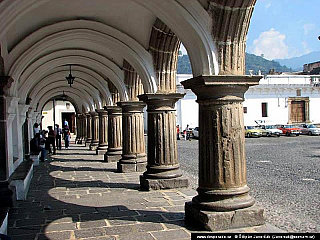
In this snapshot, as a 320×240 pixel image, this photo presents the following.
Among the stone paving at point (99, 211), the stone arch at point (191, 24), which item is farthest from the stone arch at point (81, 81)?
the stone arch at point (191, 24)

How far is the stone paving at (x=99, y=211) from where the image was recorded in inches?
186

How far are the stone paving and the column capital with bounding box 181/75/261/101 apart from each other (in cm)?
161

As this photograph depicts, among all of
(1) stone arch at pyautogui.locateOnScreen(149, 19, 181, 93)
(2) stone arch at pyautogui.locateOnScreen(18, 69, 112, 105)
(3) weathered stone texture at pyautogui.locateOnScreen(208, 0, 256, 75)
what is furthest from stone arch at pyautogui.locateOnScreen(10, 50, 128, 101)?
(3) weathered stone texture at pyautogui.locateOnScreen(208, 0, 256, 75)

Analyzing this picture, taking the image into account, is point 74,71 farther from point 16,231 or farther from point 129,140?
point 16,231

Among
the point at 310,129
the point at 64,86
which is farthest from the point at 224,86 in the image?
the point at 310,129

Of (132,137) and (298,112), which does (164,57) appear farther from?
(298,112)

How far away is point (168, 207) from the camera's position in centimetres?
597

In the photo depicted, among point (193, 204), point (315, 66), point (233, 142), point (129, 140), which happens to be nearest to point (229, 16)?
point (233, 142)

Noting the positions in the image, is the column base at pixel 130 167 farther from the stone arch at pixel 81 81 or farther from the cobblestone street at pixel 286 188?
the stone arch at pixel 81 81

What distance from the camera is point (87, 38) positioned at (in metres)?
9.09

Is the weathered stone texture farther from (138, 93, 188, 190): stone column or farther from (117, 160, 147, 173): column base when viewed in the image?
(117, 160, 147, 173): column base

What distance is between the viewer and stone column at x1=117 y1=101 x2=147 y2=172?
10.0 meters

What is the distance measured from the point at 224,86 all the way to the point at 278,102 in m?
29.6

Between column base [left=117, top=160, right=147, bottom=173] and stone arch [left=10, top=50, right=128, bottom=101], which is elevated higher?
stone arch [left=10, top=50, right=128, bottom=101]
